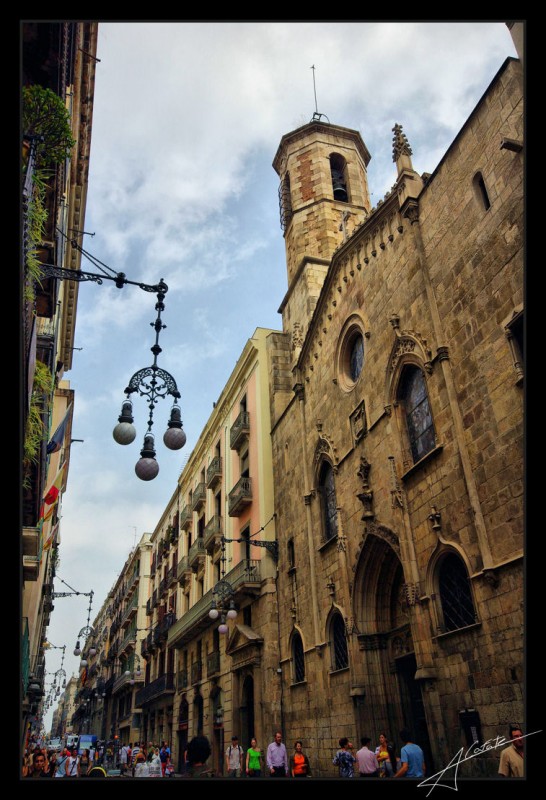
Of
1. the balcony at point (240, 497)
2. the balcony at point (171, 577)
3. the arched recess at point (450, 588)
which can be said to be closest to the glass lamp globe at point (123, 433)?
the arched recess at point (450, 588)

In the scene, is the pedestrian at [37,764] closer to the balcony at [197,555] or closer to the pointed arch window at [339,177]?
the balcony at [197,555]

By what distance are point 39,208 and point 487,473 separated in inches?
307

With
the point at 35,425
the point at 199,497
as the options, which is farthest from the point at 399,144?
the point at 199,497

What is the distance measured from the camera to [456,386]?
34.7 feet

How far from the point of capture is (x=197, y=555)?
28.0 m

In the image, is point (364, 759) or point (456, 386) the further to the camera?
point (456, 386)

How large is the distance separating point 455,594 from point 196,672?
20.3 m

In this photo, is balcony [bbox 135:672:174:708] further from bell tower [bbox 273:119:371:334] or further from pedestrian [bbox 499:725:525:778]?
pedestrian [bbox 499:725:525:778]

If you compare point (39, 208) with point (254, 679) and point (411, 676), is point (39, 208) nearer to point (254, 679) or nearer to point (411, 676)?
point (411, 676)

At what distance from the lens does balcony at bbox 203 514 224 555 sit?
2538cm
